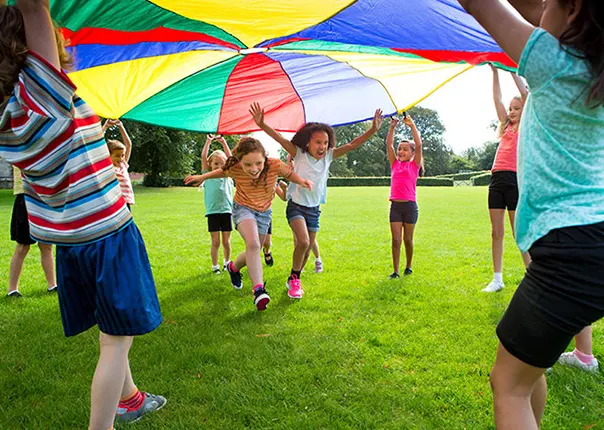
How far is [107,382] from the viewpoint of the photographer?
1883 mm

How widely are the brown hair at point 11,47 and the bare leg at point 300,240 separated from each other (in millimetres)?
3275

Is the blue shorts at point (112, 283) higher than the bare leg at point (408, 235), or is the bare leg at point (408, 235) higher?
the blue shorts at point (112, 283)

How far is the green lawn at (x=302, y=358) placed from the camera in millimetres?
2465

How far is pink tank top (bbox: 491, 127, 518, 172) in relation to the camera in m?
4.53

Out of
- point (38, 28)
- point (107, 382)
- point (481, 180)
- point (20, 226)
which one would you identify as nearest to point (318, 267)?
point (20, 226)

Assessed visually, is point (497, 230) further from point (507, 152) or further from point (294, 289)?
point (294, 289)

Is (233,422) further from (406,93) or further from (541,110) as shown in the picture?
(406,93)

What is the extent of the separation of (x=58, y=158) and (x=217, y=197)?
411 centimetres

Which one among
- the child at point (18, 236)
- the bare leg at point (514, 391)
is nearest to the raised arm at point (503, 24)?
the bare leg at point (514, 391)

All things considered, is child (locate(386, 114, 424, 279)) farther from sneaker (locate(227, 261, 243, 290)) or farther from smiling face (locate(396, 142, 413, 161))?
sneaker (locate(227, 261, 243, 290))

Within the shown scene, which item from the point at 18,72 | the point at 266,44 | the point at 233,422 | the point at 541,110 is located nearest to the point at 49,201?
the point at 18,72

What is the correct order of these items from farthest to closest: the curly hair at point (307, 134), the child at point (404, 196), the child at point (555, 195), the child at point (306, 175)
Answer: the child at point (404, 196) < the curly hair at point (307, 134) < the child at point (306, 175) < the child at point (555, 195)

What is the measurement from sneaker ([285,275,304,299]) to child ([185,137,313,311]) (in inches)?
22.4

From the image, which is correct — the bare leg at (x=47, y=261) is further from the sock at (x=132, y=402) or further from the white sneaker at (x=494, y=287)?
the white sneaker at (x=494, y=287)
